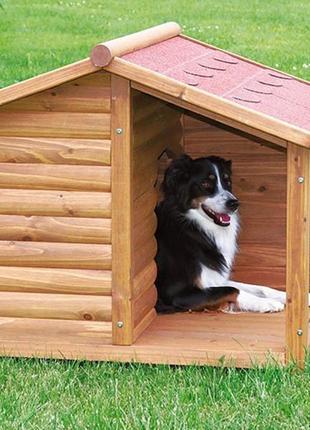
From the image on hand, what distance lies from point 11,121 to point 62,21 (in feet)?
29.0

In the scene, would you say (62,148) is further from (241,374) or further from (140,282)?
(241,374)

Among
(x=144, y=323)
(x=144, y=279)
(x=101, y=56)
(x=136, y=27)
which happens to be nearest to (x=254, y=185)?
(x=144, y=279)

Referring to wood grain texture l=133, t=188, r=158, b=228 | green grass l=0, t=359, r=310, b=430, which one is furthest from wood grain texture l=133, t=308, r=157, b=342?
wood grain texture l=133, t=188, r=158, b=228

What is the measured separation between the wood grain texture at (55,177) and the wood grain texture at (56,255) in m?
0.27

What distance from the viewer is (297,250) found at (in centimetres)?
483

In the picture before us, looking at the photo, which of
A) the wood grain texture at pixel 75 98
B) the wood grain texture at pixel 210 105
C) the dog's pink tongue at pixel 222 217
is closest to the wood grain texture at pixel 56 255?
the wood grain texture at pixel 75 98

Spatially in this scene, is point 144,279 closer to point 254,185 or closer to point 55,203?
point 55,203

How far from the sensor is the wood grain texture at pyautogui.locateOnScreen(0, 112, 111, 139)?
5.00 meters

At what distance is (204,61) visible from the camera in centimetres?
568

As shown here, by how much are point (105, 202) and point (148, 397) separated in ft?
3.12

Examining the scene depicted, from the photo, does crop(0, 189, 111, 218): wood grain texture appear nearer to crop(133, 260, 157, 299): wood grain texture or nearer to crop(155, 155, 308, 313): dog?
crop(133, 260, 157, 299): wood grain texture

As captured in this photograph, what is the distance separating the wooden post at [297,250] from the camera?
4.78m

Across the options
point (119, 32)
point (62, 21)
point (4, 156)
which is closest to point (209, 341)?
point (4, 156)

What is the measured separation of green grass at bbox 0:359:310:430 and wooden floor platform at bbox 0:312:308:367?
0.18 feet
